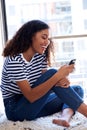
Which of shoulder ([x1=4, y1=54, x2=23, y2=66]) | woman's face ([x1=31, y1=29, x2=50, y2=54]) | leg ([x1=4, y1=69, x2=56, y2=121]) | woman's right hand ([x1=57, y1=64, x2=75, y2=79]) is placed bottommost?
leg ([x1=4, y1=69, x2=56, y2=121])

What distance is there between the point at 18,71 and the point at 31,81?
0.45 feet

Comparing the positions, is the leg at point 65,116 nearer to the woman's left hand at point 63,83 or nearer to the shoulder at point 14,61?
the woman's left hand at point 63,83

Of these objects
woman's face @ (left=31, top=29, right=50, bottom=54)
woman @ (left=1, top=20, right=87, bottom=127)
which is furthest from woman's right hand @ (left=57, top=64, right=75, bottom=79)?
woman's face @ (left=31, top=29, right=50, bottom=54)

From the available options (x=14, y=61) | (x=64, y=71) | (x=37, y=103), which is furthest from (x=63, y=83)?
(x=14, y=61)

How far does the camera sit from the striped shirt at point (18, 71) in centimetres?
138

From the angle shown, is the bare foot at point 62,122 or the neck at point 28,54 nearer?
the bare foot at point 62,122

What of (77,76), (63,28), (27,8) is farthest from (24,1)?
(77,76)

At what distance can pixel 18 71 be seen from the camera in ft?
4.51

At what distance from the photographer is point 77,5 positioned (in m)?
2.15

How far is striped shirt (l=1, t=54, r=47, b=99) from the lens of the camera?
1.38 metres

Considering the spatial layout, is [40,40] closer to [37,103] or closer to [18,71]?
[18,71]

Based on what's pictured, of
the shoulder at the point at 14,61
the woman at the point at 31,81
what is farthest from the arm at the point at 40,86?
the shoulder at the point at 14,61

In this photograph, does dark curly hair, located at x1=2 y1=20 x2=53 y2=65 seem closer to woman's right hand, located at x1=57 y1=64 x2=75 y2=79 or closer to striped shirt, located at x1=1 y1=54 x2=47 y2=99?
striped shirt, located at x1=1 y1=54 x2=47 y2=99

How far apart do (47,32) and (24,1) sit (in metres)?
0.90
